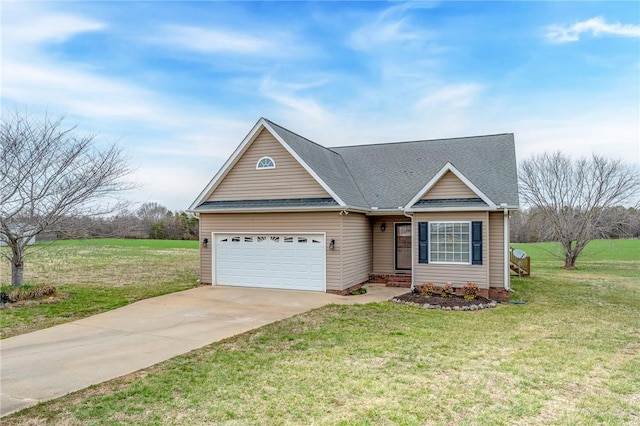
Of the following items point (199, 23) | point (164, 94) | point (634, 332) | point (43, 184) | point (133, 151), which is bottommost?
point (634, 332)

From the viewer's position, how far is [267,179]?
14273 millimetres

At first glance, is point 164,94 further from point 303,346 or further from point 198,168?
point 303,346

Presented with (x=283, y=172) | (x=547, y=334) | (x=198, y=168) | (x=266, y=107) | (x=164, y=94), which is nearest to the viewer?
(x=547, y=334)

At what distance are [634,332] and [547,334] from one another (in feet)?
6.59

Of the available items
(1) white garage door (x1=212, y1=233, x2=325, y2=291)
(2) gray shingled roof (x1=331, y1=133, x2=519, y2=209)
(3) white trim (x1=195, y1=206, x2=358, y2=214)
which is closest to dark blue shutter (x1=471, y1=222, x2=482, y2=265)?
(2) gray shingled roof (x1=331, y1=133, x2=519, y2=209)

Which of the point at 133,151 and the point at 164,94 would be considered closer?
the point at 133,151

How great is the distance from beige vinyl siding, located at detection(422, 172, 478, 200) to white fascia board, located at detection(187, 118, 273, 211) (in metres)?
6.19

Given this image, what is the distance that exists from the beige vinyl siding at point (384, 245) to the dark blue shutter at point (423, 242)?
2263mm

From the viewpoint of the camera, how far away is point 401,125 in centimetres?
2259

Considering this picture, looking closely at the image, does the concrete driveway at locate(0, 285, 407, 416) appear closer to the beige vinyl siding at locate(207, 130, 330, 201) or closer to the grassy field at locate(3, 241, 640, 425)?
the grassy field at locate(3, 241, 640, 425)

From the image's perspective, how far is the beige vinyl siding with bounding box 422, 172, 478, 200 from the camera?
1295 centimetres

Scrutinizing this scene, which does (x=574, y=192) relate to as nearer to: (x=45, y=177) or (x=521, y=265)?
(x=521, y=265)

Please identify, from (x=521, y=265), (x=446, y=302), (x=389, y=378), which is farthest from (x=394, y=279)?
(x=389, y=378)

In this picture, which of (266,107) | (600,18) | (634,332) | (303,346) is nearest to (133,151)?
(266,107)
